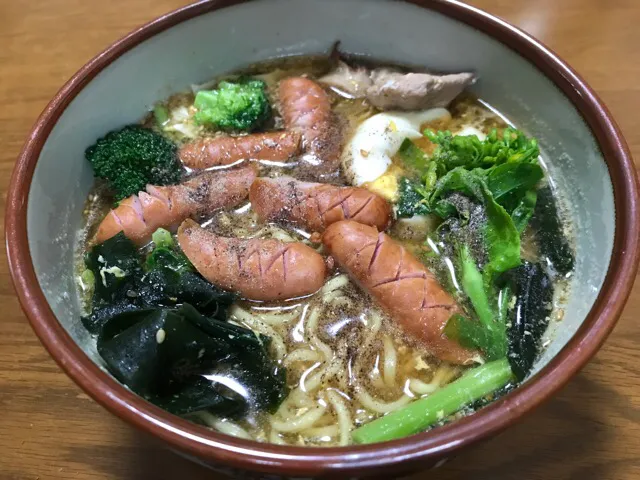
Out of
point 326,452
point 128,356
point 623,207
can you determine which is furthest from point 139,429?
point 623,207

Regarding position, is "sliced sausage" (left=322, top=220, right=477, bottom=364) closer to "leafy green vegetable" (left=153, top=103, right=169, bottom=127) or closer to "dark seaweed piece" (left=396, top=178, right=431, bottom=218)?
"dark seaweed piece" (left=396, top=178, right=431, bottom=218)

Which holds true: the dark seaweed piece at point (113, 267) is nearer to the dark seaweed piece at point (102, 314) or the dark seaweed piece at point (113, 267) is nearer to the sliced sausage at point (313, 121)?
the dark seaweed piece at point (102, 314)

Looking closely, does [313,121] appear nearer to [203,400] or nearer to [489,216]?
[489,216]

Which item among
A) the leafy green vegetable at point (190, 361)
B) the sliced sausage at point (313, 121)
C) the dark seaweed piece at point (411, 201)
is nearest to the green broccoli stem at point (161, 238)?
the leafy green vegetable at point (190, 361)

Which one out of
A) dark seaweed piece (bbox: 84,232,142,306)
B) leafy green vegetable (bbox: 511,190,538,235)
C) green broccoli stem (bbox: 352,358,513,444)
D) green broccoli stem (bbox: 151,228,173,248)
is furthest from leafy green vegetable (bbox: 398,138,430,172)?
dark seaweed piece (bbox: 84,232,142,306)

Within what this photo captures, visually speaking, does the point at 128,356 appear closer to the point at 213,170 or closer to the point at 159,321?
the point at 159,321

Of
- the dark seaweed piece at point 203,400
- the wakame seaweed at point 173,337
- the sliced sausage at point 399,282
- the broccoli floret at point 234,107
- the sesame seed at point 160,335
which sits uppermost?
the broccoli floret at point 234,107
